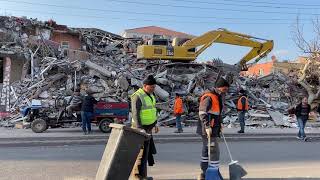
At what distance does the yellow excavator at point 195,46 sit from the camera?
1188 inches

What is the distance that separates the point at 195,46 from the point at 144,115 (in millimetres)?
A: 23272

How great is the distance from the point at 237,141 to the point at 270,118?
1091 cm

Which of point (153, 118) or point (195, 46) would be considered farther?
point (195, 46)

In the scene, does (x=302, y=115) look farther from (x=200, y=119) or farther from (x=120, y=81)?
(x=120, y=81)

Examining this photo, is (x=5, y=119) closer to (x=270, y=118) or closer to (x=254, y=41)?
(x=270, y=118)

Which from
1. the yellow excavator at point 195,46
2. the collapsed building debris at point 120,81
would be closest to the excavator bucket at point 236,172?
the collapsed building debris at point 120,81

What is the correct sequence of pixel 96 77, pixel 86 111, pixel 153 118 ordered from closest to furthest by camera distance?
pixel 153 118
pixel 86 111
pixel 96 77

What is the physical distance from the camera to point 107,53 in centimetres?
3994

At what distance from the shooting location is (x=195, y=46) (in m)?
31.2

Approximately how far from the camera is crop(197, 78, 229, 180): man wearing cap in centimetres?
808

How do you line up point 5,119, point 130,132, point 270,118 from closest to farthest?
1. point 130,132
2. point 5,119
3. point 270,118

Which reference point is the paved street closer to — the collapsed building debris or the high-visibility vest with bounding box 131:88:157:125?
the high-visibility vest with bounding box 131:88:157:125

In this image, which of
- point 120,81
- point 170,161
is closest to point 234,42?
point 120,81


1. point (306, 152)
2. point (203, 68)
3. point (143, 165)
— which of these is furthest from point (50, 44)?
point (143, 165)
